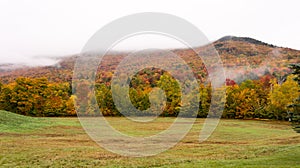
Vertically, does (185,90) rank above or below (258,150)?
above

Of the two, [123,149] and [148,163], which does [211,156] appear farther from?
[123,149]

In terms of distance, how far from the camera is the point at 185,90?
2987 inches

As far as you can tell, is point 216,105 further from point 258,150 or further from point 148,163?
point 148,163

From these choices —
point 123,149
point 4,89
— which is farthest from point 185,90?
point 123,149

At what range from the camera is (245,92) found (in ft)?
250

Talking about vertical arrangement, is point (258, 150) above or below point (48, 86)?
below

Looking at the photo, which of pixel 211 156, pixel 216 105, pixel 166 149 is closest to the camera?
pixel 211 156

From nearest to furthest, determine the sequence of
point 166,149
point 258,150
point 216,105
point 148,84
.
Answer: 1. point 258,150
2. point 166,149
3. point 216,105
4. point 148,84

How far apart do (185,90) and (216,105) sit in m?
7.90

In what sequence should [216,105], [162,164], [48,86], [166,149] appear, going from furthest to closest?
[48,86] < [216,105] < [166,149] < [162,164]

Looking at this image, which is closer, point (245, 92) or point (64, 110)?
point (245, 92)

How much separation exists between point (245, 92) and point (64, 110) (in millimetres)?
42802

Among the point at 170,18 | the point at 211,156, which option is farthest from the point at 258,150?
the point at 170,18

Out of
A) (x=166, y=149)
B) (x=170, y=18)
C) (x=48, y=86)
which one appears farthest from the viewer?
(x=48, y=86)
